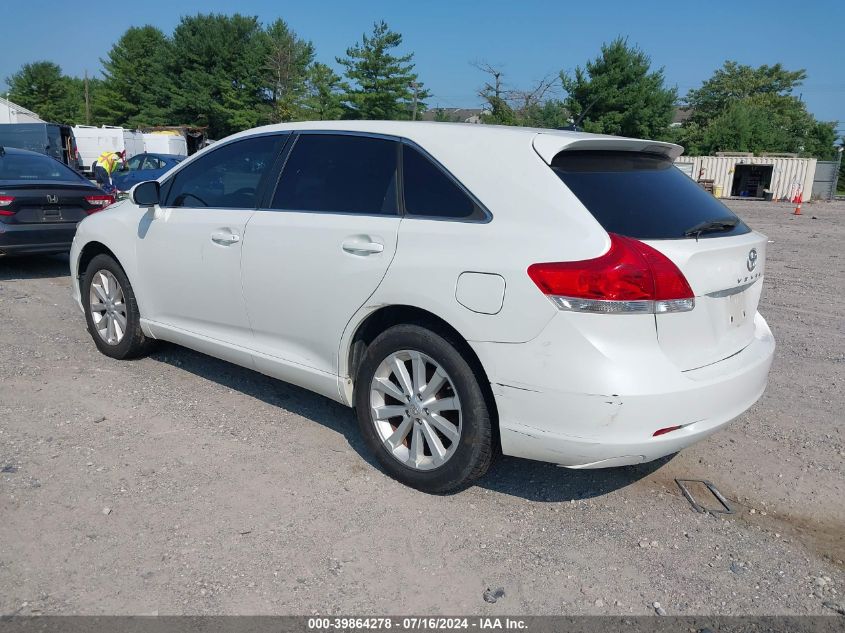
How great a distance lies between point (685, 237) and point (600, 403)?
0.83 m

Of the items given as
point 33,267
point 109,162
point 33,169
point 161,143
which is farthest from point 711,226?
point 161,143

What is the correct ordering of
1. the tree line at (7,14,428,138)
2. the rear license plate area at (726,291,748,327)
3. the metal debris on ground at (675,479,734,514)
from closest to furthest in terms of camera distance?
the rear license plate area at (726,291,748,327) < the metal debris on ground at (675,479,734,514) < the tree line at (7,14,428,138)

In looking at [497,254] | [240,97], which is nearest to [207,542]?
[497,254]

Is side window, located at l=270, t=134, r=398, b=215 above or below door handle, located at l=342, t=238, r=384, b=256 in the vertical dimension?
above

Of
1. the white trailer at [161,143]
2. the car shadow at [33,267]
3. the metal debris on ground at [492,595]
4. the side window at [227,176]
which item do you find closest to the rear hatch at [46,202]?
the car shadow at [33,267]

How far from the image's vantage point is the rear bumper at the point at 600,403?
2750 mm

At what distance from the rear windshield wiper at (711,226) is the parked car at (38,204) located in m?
7.51

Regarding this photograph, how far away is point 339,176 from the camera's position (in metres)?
3.73

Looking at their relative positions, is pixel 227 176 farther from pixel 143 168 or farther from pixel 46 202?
pixel 143 168

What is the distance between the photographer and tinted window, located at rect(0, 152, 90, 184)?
847 centimetres

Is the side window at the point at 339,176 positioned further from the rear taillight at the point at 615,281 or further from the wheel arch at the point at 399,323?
the rear taillight at the point at 615,281

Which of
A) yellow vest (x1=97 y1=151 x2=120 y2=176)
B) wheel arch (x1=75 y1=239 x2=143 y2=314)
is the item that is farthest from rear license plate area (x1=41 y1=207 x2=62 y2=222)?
yellow vest (x1=97 y1=151 x2=120 y2=176)

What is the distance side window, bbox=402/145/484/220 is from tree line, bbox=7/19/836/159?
42944 mm

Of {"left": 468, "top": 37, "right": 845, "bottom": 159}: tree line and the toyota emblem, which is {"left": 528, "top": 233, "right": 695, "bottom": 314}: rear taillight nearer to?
the toyota emblem
